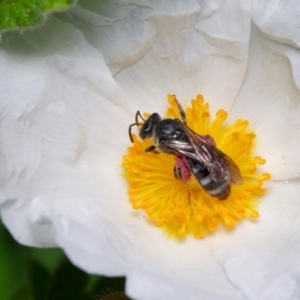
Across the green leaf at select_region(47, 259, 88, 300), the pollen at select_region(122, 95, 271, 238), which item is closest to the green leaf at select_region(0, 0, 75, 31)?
the pollen at select_region(122, 95, 271, 238)

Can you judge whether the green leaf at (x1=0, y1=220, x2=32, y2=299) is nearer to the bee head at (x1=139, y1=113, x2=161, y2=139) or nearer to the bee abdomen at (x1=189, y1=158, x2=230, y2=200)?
the bee head at (x1=139, y1=113, x2=161, y2=139)

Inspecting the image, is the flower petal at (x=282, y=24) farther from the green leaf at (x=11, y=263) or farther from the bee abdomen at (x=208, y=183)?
the green leaf at (x=11, y=263)

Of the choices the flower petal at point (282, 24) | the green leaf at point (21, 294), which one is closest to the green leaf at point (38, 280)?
the green leaf at point (21, 294)

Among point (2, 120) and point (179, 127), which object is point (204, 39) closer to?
point (179, 127)

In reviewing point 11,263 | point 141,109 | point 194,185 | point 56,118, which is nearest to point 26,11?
point 56,118

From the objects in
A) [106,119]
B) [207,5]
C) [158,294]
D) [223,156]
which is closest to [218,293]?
[158,294]

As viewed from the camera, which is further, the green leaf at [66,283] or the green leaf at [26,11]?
the green leaf at [66,283]

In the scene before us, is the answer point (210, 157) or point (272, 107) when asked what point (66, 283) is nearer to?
point (210, 157)
